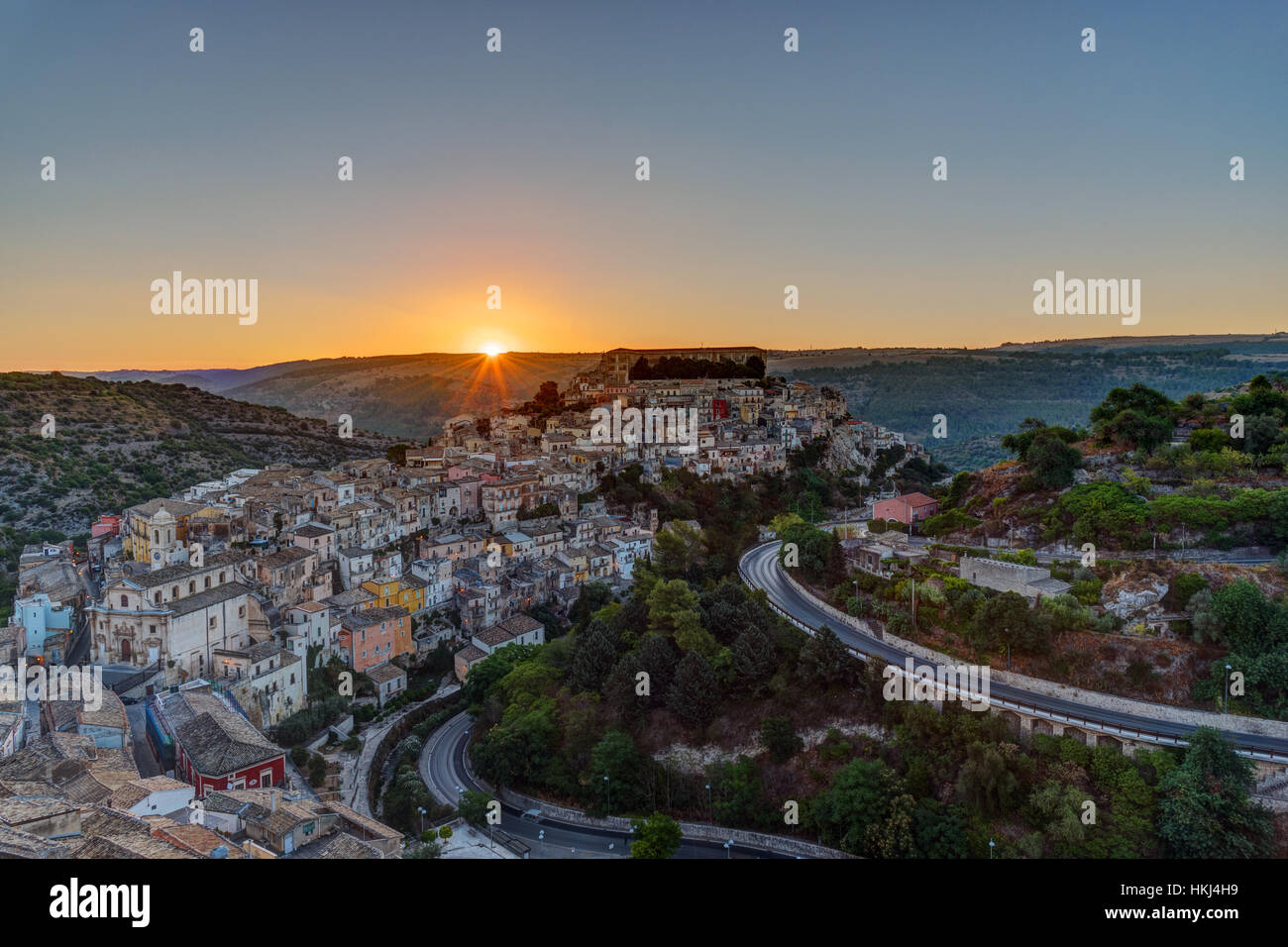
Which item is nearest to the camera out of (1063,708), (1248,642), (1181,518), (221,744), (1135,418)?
(1248,642)

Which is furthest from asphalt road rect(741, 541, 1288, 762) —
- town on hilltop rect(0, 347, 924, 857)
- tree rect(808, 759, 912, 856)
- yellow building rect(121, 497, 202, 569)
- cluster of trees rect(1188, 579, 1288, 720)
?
yellow building rect(121, 497, 202, 569)

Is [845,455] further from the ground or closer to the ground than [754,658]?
further from the ground

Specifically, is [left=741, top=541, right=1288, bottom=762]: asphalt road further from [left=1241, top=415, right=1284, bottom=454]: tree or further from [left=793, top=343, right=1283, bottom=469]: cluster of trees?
[left=793, top=343, right=1283, bottom=469]: cluster of trees

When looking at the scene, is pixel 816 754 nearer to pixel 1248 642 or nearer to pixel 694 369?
pixel 1248 642

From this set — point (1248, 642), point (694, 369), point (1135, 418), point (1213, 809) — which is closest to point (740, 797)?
point (1213, 809)

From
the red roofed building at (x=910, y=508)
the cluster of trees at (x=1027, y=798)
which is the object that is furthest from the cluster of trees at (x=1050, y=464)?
the cluster of trees at (x=1027, y=798)

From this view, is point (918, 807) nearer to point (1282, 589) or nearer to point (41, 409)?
point (1282, 589)

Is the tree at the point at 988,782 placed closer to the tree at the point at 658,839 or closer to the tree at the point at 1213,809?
the tree at the point at 1213,809
